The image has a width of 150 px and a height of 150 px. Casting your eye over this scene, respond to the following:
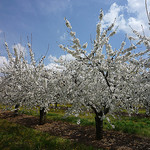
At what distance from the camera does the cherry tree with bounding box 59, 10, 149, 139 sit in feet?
17.3

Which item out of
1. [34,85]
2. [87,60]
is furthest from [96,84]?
[34,85]

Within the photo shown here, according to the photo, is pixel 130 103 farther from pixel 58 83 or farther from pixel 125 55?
pixel 58 83

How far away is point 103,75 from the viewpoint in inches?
231

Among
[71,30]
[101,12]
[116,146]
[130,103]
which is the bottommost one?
[116,146]

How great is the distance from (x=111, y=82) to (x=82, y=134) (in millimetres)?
4933

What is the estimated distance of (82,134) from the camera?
9211mm

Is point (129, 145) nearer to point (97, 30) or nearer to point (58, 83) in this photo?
point (58, 83)

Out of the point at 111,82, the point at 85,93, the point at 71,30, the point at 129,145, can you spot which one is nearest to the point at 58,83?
the point at 85,93

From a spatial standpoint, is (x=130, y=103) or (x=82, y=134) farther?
(x=82, y=134)

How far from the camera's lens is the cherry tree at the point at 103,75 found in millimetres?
5281

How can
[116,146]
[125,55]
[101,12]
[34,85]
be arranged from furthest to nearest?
[34,85], [116,146], [125,55], [101,12]

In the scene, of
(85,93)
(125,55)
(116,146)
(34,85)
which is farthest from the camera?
(34,85)

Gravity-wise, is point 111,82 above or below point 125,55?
below

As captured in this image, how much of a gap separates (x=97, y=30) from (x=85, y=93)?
10.5 feet
